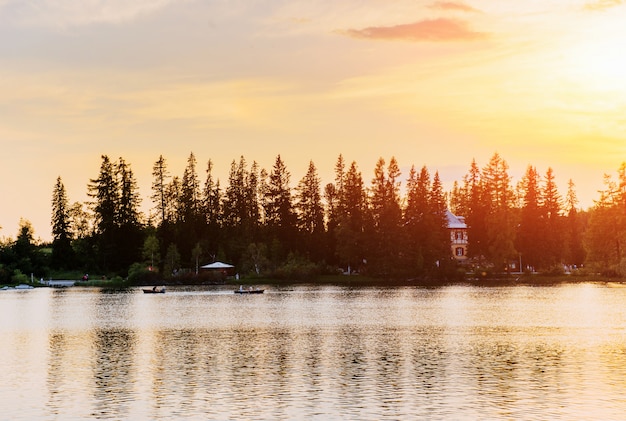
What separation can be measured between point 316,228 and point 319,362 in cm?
12897

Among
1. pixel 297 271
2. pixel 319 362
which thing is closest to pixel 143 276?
pixel 297 271

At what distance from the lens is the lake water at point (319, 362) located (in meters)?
33.8

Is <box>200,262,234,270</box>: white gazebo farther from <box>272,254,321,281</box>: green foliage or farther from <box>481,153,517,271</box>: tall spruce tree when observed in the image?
<box>481,153,517,271</box>: tall spruce tree

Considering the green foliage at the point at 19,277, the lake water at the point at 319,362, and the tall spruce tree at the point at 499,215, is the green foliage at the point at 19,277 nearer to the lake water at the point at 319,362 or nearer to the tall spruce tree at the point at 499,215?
the lake water at the point at 319,362

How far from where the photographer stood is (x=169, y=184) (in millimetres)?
182125

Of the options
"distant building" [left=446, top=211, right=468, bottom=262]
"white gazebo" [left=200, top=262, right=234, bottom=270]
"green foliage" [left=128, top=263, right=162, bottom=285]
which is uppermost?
"distant building" [left=446, top=211, right=468, bottom=262]

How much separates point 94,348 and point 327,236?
11744 cm

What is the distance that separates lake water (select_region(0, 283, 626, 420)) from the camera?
3381cm

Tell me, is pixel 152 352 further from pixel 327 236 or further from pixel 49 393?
pixel 327 236

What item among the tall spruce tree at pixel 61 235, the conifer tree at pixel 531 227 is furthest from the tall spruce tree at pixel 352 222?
the tall spruce tree at pixel 61 235

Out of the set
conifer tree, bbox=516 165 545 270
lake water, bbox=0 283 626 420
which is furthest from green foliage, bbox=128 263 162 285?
conifer tree, bbox=516 165 545 270

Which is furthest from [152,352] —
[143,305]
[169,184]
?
[169,184]

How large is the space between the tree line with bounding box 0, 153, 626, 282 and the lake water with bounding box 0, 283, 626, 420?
65.8 meters

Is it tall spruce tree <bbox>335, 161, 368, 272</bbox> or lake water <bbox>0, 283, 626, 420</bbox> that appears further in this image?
tall spruce tree <bbox>335, 161, 368, 272</bbox>
